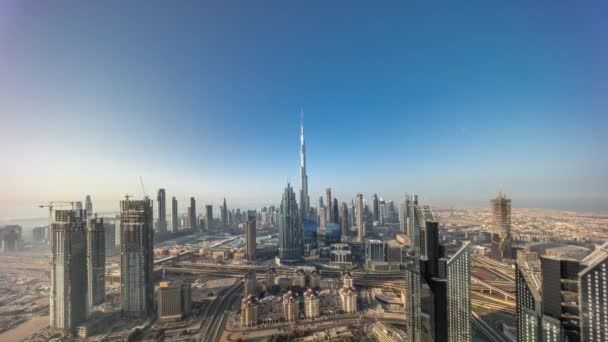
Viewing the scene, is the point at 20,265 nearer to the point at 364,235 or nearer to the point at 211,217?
the point at 211,217

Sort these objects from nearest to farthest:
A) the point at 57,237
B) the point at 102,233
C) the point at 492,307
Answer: the point at 57,237 < the point at 492,307 < the point at 102,233

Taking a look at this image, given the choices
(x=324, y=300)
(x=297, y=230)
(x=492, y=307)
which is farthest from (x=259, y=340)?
(x=297, y=230)

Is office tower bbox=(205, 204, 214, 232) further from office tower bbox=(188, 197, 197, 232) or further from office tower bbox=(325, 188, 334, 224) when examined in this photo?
office tower bbox=(325, 188, 334, 224)

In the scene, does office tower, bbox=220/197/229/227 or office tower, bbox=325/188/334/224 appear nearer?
office tower, bbox=325/188/334/224

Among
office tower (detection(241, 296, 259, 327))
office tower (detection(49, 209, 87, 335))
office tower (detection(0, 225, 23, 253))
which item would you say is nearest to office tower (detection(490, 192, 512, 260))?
office tower (detection(241, 296, 259, 327))

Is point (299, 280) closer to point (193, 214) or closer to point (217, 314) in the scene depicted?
point (217, 314)

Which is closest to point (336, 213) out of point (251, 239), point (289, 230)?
point (289, 230)

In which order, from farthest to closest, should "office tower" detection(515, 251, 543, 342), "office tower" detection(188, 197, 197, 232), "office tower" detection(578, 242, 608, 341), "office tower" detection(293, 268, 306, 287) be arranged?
1. "office tower" detection(188, 197, 197, 232)
2. "office tower" detection(293, 268, 306, 287)
3. "office tower" detection(515, 251, 543, 342)
4. "office tower" detection(578, 242, 608, 341)
